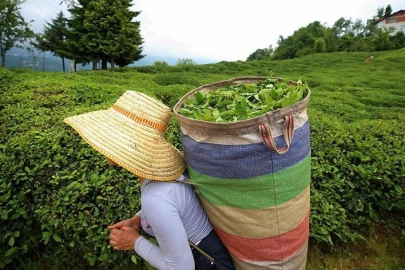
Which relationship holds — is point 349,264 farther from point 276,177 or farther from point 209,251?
point 276,177

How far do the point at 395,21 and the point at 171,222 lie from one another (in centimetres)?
Result: 6939

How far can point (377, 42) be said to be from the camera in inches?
1642

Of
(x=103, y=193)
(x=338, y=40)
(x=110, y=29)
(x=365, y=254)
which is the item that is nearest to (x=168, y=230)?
(x=103, y=193)

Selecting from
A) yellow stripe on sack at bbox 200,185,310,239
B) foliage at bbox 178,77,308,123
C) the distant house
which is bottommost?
yellow stripe on sack at bbox 200,185,310,239

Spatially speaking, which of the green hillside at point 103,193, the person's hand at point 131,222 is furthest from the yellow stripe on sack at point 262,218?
the green hillside at point 103,193

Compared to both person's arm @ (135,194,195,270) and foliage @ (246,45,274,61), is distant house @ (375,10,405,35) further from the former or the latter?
person's arm @ (135,194,195,270)

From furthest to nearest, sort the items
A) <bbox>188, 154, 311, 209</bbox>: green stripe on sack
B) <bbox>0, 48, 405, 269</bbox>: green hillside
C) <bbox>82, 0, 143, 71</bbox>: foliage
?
<bbox>82, 0, 143, 71</bbox>: foliage
<bbox>0, 48, 405, 269</bbox>: green hillside
<bbox>188, 154, 311, 209</bbox>: green stripe on sack

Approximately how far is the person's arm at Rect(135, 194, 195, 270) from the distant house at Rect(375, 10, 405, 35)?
65.6 m

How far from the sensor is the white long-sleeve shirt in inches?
48.0

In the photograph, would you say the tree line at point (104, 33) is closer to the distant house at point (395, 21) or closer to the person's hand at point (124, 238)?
the person's hand at point (124, 238)

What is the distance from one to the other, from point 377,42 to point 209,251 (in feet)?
160

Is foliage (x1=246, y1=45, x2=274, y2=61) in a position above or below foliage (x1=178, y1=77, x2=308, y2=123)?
above

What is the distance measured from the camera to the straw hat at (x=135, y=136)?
131 centimetres

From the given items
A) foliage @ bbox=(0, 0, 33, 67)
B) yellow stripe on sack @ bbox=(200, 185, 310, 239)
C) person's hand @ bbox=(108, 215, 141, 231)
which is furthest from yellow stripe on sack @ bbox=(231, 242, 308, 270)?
foliage @ bbox=(0, 0, 33, 67)
